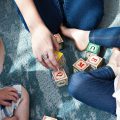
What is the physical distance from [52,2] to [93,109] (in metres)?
0.46

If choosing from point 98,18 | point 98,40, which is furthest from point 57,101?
point 98,18

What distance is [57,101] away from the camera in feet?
4.00

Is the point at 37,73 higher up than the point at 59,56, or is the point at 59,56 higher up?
the point at 59,56

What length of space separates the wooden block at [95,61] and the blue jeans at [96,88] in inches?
2.6

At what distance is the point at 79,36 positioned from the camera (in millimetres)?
1297

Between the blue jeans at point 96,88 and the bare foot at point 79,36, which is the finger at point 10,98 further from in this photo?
the bare foot at point 79,36

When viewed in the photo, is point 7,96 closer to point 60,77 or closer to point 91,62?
point 60,77

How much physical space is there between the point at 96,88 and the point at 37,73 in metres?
0.30

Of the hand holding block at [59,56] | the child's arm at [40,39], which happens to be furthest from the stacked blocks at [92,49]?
the child's arm at [40,39]

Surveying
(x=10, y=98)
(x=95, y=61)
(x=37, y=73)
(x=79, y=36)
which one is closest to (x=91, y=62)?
(x=95, y=61)

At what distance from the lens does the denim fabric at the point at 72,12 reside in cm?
128

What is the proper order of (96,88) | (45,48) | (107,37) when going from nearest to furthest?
(45,48) < (96,88) < (107,37)

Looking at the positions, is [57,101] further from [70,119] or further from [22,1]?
[22,1]

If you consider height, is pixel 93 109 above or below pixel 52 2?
below
